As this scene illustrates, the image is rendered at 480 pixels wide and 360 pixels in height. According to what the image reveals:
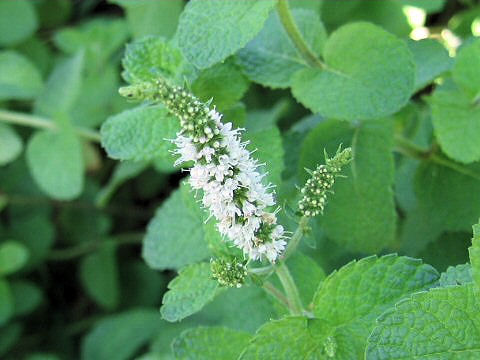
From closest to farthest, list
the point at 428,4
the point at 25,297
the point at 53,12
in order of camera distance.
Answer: the point at 428,4 < the point at 25,297 < the point at 53,12

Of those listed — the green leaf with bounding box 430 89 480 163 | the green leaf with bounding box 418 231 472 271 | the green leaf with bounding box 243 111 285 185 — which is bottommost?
the green leaf with bounding box 418 231 472 271

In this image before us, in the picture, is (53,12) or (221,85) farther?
(53,12)

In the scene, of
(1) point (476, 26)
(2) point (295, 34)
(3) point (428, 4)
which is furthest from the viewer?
(1) point (476, 26)

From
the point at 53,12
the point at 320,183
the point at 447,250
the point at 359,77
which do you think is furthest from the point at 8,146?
the point at 320,183

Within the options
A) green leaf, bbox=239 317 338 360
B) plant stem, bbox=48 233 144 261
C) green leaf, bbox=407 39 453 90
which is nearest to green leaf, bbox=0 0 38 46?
plant stem, bbox=48 233 144 261

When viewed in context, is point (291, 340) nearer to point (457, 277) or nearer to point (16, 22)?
point (457, 277)

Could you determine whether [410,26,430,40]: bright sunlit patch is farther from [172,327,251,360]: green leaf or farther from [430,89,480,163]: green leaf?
[172,327,251,360]: green leaf

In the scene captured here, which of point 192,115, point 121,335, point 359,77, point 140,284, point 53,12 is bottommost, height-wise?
point 140,284
